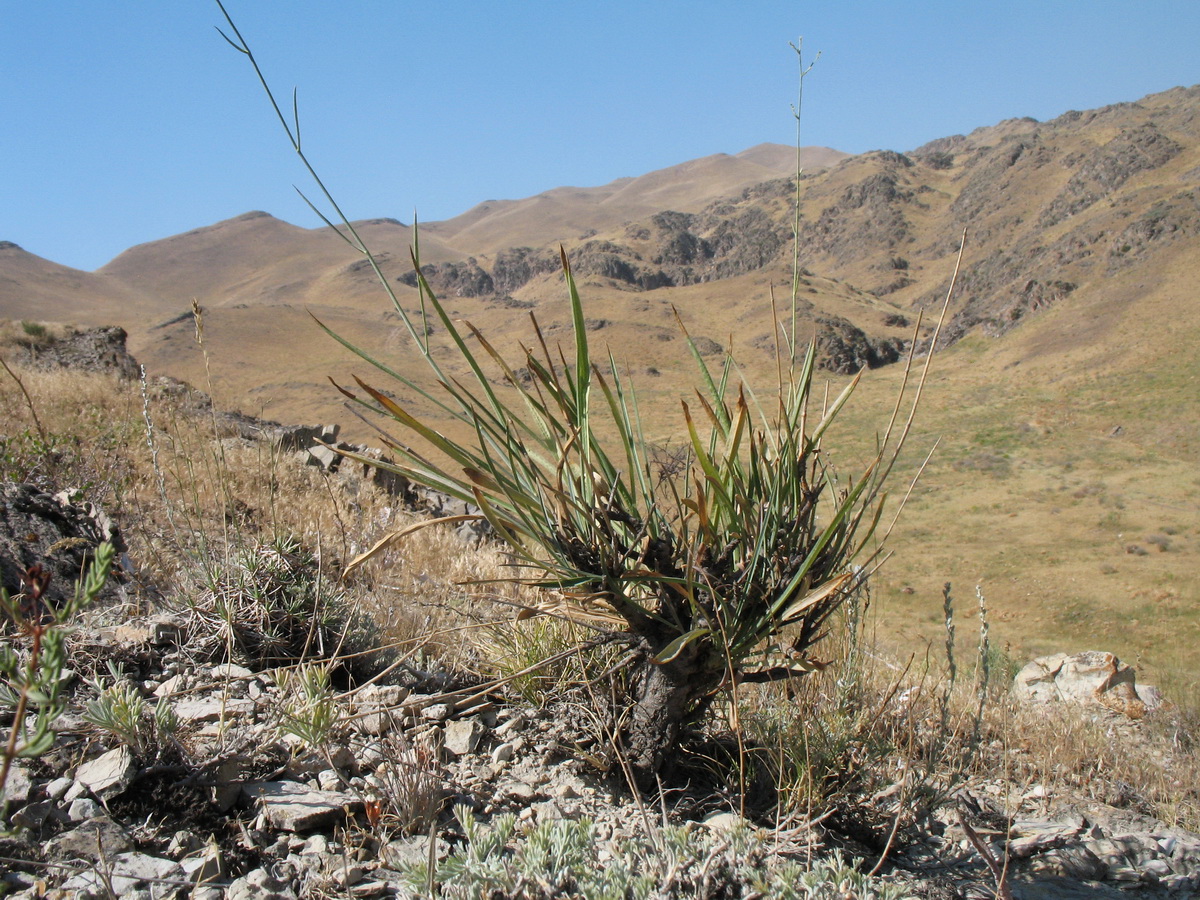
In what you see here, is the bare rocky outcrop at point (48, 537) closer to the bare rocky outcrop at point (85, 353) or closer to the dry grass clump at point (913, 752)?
the dry grass clump at point (913, 752)

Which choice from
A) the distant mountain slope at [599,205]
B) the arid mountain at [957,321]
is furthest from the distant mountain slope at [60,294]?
the distant mountain slope at [599,205]

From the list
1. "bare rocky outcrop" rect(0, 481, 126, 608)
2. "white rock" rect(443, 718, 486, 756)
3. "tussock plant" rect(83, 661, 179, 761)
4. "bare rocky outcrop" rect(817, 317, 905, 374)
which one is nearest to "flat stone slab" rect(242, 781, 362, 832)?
"tussock plant" rect(83, 661, 179, 761)

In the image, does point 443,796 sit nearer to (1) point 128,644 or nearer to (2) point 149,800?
(2) point 149,800

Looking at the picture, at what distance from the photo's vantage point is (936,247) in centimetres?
7869

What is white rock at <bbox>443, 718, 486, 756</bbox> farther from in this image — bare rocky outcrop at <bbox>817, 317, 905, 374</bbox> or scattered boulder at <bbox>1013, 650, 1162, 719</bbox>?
bare rocky outcrop at <bbox>817, 317, 905, 374</bbox>

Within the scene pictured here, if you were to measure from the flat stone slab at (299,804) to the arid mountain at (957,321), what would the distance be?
122 centimetres

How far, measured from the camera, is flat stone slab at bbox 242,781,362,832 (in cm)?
153

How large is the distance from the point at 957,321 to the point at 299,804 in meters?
60.5

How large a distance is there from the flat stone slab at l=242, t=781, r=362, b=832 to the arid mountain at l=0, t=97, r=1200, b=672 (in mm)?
1222

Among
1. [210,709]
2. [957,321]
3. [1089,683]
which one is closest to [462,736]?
[210,709]

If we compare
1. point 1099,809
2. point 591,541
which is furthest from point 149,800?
point 1099,809

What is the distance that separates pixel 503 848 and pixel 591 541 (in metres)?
0.62

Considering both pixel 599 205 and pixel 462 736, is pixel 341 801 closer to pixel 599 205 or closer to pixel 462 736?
pixel 462 736

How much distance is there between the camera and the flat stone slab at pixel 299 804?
5.01 ft
